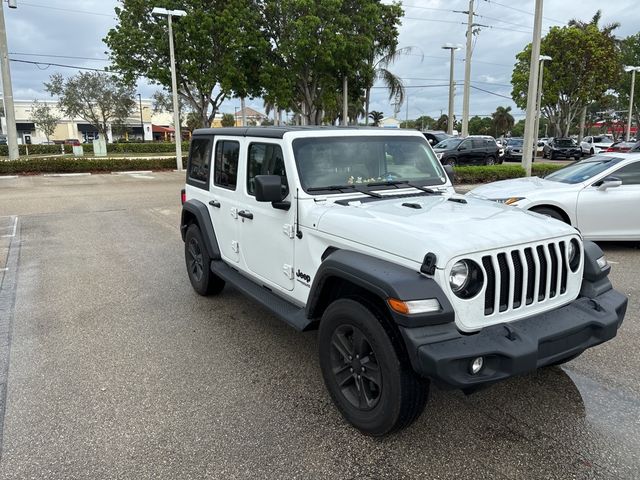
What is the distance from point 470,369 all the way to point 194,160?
4122 millimetres

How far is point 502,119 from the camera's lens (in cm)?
9119

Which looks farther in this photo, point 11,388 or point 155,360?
point 155,360

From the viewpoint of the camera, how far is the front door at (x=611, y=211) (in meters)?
7.21

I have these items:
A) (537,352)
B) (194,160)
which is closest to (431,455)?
(537,352)

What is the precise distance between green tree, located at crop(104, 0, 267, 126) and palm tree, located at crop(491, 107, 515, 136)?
76.3 meters

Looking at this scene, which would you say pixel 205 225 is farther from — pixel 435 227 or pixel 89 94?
pixel 89 94

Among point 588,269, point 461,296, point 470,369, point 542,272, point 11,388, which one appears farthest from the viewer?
point 11,388

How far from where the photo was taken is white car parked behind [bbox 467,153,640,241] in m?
7.22

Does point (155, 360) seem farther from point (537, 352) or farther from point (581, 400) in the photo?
point (581, 400)

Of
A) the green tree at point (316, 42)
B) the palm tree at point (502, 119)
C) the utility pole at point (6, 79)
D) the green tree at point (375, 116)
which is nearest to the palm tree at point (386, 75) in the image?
the green tree at point (316, 42)

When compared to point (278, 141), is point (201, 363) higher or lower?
lower

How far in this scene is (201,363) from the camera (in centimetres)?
397

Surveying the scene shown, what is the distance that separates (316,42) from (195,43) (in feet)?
19.6

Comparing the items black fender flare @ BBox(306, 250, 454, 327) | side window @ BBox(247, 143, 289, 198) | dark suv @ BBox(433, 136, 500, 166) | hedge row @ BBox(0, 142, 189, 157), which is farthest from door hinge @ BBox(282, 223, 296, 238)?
hedge row @ BBox(0, 142, 189, 157)
